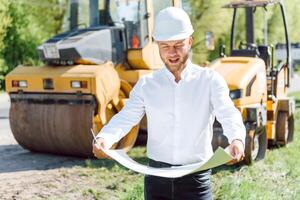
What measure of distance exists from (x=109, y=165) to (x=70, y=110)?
865 millimetres

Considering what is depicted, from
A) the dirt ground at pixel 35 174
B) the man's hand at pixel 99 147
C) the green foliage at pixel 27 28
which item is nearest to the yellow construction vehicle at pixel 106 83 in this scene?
the dirt ground at pixel 35 174

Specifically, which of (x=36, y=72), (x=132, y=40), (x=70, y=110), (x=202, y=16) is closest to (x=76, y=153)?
(x=70, y=110)

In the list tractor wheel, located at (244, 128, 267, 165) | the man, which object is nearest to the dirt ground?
tractor wheel, located at (244, 128, 267, 165)

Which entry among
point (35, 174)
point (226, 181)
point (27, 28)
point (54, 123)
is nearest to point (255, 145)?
point (226, 181)

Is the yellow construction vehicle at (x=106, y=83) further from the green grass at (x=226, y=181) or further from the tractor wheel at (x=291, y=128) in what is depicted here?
the green grass at (x=226, y=181)

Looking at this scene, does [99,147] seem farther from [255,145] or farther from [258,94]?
[258,94]

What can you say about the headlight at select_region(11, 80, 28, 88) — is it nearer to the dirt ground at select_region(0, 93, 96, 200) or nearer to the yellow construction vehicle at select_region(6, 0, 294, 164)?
the yellow construction vehicle at select_region(6, 0, 294, 164)

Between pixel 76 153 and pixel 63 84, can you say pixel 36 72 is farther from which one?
pixel 76 153

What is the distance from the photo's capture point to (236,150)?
114 inches

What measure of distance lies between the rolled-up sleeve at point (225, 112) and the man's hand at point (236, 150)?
0.04 m

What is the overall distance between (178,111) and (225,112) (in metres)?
0.24

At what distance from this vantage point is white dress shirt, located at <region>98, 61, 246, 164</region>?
314 centimetres

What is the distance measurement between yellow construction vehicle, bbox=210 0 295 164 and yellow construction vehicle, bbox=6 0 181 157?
3.88 feet

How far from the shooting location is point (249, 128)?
714cm
